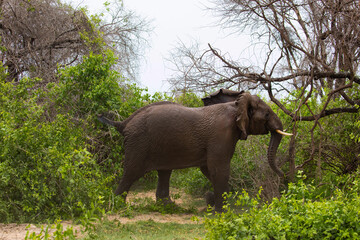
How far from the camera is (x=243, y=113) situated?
686 centimetres

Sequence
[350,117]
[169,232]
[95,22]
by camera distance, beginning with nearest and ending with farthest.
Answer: [169,232]
[350,117]
[95,22]

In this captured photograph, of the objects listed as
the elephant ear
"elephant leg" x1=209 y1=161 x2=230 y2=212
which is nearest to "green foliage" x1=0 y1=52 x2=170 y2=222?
"elephant leg" x1=209 y1=161 x2=230 y2=212

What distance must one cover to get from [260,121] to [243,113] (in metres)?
0.44

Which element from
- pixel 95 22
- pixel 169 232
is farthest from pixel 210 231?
pixel 95 22

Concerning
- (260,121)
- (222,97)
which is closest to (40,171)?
(222,97)

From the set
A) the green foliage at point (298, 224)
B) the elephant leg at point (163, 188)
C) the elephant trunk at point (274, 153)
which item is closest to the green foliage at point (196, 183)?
the elephant leg at point (163, 188)

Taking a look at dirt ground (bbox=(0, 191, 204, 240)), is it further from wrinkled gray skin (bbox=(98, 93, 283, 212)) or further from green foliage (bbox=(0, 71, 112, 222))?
wrinkled gray skin (bbox=(98, 93, 283, 212))

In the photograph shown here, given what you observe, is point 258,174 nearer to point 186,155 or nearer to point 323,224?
point 186,155

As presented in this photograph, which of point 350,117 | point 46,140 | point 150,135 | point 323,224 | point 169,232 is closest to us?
point 323,224

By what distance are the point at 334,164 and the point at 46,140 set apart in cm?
515

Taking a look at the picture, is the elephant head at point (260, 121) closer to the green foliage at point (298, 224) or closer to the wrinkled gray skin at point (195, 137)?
the wrinkled gray skin at point (195, 137)

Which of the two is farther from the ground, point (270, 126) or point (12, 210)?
point (270, 126)

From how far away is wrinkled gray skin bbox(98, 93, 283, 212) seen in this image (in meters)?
6.93

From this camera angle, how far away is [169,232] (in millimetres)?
5500
